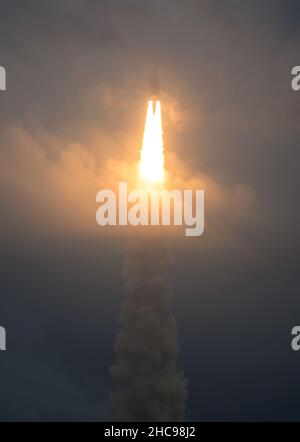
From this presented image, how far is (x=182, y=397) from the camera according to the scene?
9681 centimetres

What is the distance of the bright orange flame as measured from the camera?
313 feet

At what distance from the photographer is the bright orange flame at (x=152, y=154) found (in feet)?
313

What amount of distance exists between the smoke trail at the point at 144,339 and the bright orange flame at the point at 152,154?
4.98 metres

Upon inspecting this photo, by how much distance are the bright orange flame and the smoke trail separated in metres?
4.98

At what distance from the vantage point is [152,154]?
95812mm

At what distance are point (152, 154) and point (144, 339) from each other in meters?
13.8

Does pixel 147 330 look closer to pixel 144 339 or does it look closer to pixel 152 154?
pixel 144 339

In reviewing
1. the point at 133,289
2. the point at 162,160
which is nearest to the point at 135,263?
the point at 133,289

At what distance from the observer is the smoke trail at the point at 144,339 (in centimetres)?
9481

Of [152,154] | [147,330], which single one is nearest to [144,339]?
[147,330]

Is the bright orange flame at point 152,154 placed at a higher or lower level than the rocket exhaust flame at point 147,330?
higher

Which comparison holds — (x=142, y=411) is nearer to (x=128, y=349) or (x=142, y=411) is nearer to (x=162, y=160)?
(x=128, y=349)

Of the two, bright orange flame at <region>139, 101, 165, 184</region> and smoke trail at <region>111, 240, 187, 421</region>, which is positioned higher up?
bright orange flame at <region>139, 101, 165, 184</region>

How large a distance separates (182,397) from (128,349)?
19.1 ft
